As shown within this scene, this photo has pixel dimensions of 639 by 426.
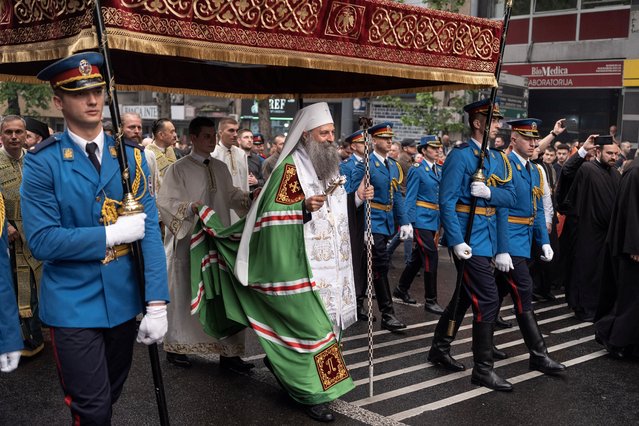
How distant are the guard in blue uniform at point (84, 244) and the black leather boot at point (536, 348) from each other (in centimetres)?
350

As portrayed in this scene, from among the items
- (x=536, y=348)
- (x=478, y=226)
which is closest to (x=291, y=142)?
(x=478, y=226)

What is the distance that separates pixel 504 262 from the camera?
569 centimetres

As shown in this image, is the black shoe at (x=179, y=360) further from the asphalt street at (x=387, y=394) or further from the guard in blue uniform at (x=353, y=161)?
the guard in blue uniform at (x=353, y=161)

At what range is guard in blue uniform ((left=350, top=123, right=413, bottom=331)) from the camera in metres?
7.53

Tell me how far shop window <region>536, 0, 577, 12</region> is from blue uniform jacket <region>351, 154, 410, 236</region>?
542 inches

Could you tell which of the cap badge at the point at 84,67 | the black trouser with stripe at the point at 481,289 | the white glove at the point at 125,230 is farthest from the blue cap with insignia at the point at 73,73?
the black trouser with stripe at the point at 481,289

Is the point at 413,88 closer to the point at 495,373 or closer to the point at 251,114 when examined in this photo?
the point at 495,373

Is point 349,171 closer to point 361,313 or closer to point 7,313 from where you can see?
point 361,313

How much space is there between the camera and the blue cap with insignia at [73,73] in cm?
318

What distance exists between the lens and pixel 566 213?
866 cm

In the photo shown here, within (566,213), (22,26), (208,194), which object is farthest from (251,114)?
(22,26)

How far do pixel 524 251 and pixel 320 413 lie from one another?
231cm

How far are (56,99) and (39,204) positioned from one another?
512 mm

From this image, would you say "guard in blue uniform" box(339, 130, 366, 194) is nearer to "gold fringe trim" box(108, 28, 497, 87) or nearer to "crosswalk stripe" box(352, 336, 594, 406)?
"gold fringe trim" box(108, 28, 497, 87)
